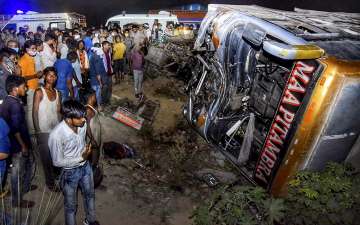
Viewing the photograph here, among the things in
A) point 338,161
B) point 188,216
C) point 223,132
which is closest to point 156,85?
point 223,132

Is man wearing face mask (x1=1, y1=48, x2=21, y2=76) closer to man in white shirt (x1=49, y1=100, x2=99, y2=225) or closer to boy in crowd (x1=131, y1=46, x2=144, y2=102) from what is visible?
man in white shirt (x1=49, y1=100, x2=99, y2=225)

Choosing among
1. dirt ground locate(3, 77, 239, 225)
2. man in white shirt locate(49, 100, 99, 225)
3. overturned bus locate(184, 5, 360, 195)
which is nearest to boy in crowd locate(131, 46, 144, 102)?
dirt ground locate(3, 77, 239, 225)

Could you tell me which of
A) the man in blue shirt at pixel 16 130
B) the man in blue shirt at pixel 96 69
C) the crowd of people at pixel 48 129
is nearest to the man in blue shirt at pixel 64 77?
the crowd of people at pixel 48 129

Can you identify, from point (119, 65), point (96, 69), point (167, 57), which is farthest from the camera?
point (167, 57)

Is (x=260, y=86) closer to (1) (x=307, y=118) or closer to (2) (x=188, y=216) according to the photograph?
(1) (x=307, y=118)

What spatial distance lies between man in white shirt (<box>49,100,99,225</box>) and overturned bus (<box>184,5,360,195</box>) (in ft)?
8.01

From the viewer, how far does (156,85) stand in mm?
11711

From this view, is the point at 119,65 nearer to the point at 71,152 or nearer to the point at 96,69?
the point at 96,69

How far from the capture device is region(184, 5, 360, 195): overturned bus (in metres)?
4.34

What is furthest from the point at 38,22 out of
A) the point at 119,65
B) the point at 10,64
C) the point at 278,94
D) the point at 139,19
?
the point at 278,94

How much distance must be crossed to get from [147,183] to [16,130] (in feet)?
7.93

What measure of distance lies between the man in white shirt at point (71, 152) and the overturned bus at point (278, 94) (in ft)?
8.01

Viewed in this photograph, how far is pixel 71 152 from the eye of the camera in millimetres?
4145

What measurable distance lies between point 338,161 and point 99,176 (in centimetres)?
374
